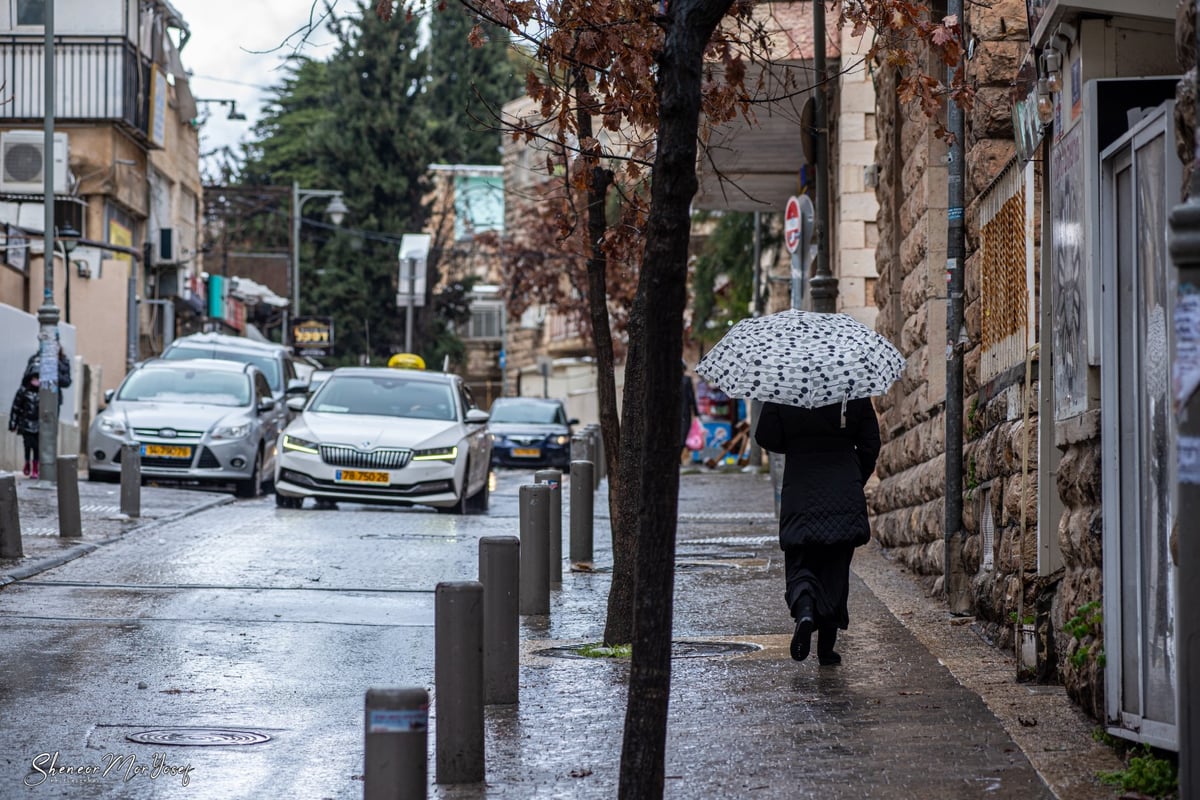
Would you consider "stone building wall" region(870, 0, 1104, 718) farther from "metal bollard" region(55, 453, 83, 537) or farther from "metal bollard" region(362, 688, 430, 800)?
"metal bollard" region(55, 453, 83, 537)

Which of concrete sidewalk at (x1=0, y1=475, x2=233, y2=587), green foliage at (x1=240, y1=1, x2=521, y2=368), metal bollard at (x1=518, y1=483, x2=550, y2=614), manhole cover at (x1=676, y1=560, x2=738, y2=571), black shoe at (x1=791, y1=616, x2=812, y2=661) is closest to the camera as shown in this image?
black shoe at (x1=791, y1=616, x2=812, y2=661)

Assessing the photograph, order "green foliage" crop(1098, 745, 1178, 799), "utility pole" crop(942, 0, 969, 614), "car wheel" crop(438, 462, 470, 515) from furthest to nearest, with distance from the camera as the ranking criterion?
"car wheel" crop(438, 462, 470, 515) → "utility pole" crop(942, 0, 969, 614) → "green foliage" crop(1098, 745, 1178, 799)

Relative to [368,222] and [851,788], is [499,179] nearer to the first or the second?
[368,222]

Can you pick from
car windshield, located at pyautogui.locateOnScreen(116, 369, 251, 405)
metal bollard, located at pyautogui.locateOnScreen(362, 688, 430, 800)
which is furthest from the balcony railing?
metal bollard, located at pyautogui.locateOnScreen(362, 688, 430, 800)

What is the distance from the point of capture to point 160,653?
9453 mm

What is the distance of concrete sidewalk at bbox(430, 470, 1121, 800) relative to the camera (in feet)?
20.7

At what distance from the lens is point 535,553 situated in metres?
11.4

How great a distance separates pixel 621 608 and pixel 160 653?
2363 mm

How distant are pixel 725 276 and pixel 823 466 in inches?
1099

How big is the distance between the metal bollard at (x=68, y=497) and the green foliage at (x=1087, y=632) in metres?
9.72

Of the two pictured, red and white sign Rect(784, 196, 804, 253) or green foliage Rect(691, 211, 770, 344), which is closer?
red and white sign Rect(784, 196, 804, 253)

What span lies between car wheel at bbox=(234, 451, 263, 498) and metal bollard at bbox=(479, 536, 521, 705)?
15.3 metres

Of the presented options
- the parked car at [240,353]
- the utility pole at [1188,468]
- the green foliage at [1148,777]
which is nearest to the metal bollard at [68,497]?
the green foliage at [1148,777]

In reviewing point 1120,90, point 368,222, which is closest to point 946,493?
point 1120,90
